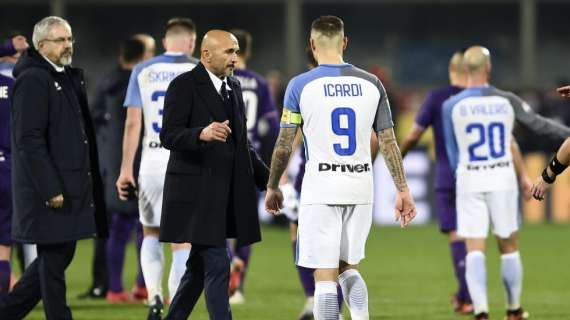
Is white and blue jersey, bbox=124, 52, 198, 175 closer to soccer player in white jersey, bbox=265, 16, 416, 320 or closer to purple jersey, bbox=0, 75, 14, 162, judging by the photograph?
purple jersey, bbox=0, 75, 14, 162

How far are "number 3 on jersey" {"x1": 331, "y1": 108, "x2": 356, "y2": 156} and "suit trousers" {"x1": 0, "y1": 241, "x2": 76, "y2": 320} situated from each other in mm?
1935

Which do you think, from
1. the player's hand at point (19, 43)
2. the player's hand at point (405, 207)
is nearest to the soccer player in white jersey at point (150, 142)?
the player's hand at point (19, 43)

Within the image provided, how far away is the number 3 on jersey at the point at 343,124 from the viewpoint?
9.09 meters

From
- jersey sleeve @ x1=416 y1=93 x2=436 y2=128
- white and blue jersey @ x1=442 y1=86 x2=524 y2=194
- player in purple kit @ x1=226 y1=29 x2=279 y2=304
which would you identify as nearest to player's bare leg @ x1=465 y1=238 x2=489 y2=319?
white and blue jersey @ x1=442 y1=86 x2=524 y2=194

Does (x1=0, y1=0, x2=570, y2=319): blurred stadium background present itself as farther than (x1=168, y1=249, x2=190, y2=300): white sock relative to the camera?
Yes

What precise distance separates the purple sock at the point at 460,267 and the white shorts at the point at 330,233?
3438 mm

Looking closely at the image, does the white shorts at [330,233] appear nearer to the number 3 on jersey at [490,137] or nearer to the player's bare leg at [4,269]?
the number 3 on jersey at [490,137]

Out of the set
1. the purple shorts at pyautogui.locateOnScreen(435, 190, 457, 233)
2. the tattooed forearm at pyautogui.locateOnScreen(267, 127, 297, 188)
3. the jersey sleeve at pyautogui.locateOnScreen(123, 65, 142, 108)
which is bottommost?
the purple shorts at pyautogui.locateOnScreen(435, 190, 457, 233)

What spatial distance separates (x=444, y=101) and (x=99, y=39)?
1498 cm

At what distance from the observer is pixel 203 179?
9320 millimetres

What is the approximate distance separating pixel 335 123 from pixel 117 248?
461 cm

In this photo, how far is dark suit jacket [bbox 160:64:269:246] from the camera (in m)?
9.30

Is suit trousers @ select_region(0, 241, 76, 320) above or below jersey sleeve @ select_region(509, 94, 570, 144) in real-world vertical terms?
below

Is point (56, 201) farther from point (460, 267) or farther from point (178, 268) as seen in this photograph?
point (460, 267)
